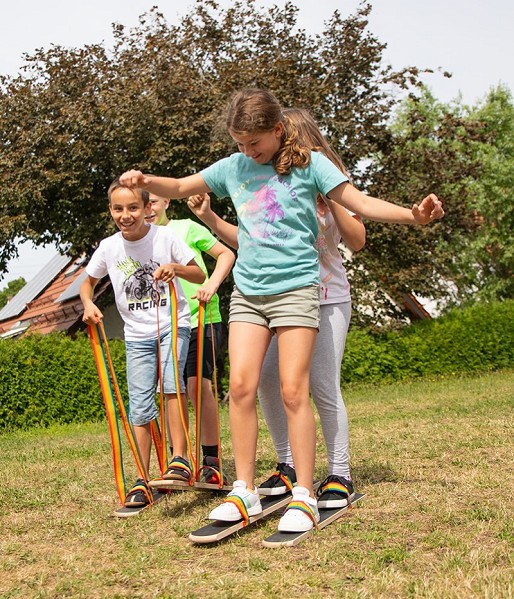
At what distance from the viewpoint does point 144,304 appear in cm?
505

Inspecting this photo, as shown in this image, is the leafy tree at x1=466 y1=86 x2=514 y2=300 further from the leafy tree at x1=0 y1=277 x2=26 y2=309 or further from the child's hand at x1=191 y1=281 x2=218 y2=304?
the leafy tree at x1=0 y1=277 x2=26 y2=309

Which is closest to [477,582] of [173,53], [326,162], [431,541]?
[431,541]

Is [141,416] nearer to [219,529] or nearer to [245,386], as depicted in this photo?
[245,386]

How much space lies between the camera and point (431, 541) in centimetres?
370

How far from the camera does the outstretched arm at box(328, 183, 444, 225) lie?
13.0 feet

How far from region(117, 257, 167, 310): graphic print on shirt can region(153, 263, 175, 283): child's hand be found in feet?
0.90

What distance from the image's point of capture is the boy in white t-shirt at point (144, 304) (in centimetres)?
502

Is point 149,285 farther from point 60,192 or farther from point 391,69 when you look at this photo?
point 391,69

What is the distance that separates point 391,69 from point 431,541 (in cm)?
1874

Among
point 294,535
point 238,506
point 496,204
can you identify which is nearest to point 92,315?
point 238,506

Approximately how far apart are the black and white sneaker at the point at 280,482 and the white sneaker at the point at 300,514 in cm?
52

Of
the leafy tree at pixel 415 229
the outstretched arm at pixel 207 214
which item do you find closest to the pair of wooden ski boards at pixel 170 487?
the outstretched arm at pixel 207 214

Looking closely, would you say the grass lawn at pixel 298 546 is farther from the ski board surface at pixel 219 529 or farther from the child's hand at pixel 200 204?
the child's hand at pixel 200 204

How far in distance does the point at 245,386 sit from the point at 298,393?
0.26 metres
